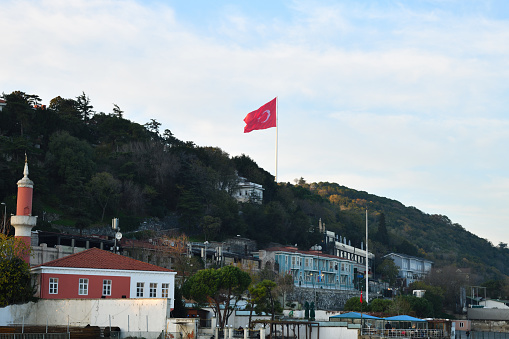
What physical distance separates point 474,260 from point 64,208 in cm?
11398

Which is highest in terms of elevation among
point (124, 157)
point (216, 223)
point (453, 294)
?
point (124, 157)

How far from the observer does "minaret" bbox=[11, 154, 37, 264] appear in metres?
44.6

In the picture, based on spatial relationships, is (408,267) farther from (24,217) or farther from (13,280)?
(13,280)

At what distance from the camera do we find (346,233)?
12269cm

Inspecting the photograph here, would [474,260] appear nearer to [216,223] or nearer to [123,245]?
[216,223]

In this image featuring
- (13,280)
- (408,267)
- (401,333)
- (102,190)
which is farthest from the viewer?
(408,267)

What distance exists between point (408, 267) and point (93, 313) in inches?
3735

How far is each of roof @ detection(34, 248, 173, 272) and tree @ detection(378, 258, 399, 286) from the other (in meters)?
72.8

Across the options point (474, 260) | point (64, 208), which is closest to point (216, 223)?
point (64, 208)

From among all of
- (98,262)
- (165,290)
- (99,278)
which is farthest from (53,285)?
(165,290)

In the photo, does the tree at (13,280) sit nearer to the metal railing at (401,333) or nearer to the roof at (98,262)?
the roof at (98,262)

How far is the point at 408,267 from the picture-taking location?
4916 inches

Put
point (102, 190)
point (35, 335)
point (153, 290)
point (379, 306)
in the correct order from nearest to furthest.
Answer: point (35, 335) < point (153, 290) < point (379, 306) < point (102, 190)

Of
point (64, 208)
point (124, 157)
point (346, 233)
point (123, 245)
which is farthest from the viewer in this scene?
point (346, 233)
